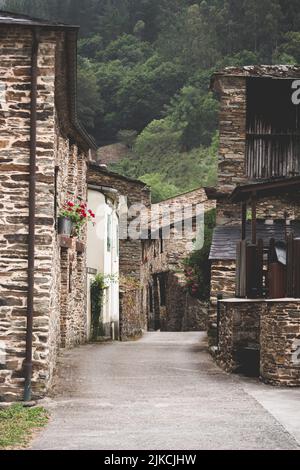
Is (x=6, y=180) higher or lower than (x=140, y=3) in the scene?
lower

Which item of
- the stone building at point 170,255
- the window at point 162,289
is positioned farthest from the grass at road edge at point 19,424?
the window at point 162,289

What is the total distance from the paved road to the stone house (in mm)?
1115

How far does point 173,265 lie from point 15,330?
100 ft

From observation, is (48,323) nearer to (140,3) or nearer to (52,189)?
(52,189)

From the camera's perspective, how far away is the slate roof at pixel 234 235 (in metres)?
24.2

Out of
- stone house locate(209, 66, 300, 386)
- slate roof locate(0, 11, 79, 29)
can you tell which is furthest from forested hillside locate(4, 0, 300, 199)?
slate roof locate(0, 11, 79, 29)

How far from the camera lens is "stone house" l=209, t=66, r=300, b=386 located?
58.1 ft

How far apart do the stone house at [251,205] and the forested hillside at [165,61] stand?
45150mm

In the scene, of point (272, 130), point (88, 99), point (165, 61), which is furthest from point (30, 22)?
point (165, 61)

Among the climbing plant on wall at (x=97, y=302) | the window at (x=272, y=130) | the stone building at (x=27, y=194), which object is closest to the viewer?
the stone building at (x=27, y=194)

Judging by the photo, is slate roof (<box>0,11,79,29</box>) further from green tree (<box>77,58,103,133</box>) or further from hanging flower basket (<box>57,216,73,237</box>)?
green tree (<box>77,58,103,133</box>)

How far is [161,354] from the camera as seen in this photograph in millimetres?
22188

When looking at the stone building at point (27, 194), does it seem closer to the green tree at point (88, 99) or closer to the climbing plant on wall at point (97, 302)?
the climbing plant on wall at point (97, 302)

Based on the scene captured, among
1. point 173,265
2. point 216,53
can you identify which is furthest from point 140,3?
point 173,265
